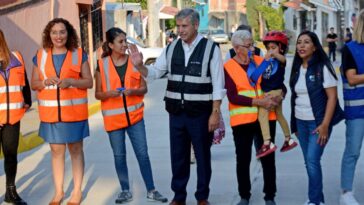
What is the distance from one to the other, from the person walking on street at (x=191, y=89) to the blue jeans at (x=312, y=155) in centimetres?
85

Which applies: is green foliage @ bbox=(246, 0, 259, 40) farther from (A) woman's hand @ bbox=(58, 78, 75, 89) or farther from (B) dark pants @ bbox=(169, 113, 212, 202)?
(A) woman's hand @ bbox=(58, 78, 75, 89)

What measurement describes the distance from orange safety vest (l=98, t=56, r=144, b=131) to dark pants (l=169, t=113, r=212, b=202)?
53cm

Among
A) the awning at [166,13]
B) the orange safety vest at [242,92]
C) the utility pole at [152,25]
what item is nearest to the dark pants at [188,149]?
the orange safety vest at [242,92]

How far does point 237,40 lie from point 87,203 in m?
2.40

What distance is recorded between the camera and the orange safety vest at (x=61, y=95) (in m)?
7.39

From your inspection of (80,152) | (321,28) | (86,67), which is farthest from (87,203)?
(321,28)

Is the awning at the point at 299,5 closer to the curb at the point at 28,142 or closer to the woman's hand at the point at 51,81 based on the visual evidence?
the curb at the point at 28,142

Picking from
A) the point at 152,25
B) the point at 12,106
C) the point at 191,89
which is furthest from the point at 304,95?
the point at 152,25

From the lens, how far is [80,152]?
7691 millimetres

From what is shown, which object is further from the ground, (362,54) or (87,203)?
(362,54)

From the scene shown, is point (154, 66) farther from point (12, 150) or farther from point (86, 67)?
point (12, 150)

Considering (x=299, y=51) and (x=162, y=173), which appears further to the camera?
(x=162, y=173)

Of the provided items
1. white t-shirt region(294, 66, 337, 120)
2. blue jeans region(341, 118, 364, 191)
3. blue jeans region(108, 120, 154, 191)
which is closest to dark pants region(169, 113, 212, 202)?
blue jeans region(108, 120, 154, 191)

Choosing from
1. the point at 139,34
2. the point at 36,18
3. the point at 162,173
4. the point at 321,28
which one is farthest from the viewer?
the point at 321,28
